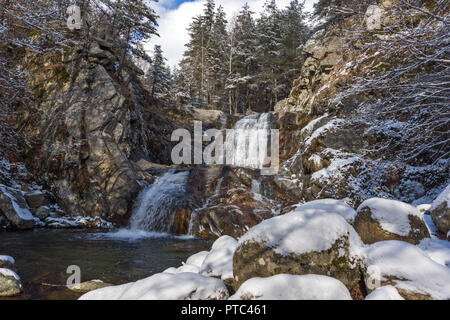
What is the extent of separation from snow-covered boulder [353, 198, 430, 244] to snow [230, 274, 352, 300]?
167 cm

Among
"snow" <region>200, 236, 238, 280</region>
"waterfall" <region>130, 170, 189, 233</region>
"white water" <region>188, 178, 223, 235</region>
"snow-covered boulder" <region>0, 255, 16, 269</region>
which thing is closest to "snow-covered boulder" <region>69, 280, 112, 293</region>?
"snow-covered boulder" <region>0, 255, 16, 269</region>

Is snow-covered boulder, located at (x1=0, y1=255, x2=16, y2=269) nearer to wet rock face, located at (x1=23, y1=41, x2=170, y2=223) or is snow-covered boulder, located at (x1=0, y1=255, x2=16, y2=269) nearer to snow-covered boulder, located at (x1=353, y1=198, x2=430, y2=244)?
wet rock face, located at (x1=23, y1=41, x2=170, y2=223)

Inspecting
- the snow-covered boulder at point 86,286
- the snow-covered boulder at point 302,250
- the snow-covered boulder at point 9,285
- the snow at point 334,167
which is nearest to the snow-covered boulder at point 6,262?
the snow-covered boulder at point 9,285

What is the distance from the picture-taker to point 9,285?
14.7ft

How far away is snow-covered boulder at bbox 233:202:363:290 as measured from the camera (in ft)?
9.76

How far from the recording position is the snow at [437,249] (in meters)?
3.30

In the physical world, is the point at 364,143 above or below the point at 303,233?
above

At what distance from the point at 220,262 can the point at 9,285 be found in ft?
12.8

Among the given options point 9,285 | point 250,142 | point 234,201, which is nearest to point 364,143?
point 234,201

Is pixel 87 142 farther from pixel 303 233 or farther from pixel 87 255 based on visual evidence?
pixel 303 233

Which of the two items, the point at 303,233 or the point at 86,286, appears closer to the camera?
the point at 303,233

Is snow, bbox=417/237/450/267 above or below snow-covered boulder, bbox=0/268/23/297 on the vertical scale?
above

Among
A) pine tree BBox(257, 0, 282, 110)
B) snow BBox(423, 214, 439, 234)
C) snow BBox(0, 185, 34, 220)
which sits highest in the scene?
pine tree BBox(257, 0, 282, 110)
